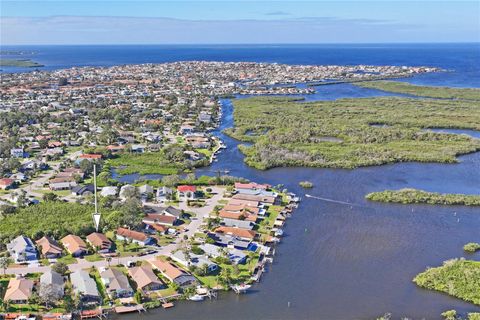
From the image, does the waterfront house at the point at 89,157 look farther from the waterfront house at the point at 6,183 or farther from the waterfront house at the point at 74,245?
the waterfront house at the point at 74,245

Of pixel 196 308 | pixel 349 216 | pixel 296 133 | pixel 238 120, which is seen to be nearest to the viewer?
pixel 196 308

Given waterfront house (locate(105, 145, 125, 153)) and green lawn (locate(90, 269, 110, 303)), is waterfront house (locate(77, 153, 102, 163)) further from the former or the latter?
green lawn (locate(90, 269, 110, 303))

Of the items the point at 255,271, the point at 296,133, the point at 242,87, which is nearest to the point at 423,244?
the point at 255,271

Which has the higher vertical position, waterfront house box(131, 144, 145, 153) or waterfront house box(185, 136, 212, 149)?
waterfront house box(185, 136, 212, 149)

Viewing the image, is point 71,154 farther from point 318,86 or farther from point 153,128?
point 318,86

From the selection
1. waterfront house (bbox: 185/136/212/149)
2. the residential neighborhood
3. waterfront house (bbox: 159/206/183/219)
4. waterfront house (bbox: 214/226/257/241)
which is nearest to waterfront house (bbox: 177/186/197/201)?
the residential neighborhood

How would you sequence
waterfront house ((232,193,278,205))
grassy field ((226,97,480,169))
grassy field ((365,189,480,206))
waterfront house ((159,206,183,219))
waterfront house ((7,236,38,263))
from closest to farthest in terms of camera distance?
waterfront house ((7,236,38,263)) < waterfront house ((159,206,183,219)) < waterfront house ((232,193,278,205)) < grassy field ((365,189,480,206)) < grassy field ((226,97,480,169))
